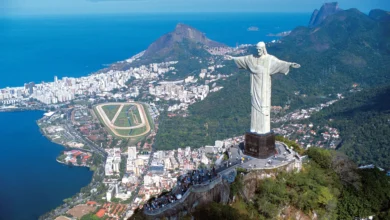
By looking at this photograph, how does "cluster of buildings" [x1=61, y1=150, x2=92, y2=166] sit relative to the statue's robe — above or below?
below

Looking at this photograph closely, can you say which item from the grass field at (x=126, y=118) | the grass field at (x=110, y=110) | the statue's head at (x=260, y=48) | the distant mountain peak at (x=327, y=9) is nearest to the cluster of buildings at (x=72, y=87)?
the grass field at (x=110, y=110)

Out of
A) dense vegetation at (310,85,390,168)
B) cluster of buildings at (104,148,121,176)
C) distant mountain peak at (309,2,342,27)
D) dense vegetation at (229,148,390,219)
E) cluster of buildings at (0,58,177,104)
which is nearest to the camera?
dense vegetation at (229,148,390,219)

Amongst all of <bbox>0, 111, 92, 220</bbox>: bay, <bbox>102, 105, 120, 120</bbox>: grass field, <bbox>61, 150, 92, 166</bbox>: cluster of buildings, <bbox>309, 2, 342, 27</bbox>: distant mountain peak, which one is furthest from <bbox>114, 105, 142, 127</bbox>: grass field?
<bbox>309, 2, 342, 27</bbox>: distant mountain peak

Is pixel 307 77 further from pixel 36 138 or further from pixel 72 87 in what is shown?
pixel 36 138

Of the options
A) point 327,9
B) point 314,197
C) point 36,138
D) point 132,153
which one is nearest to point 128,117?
point 36,138

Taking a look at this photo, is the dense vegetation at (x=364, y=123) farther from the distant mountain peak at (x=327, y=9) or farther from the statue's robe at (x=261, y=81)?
the distant mountain peak at (x=327, y=9)

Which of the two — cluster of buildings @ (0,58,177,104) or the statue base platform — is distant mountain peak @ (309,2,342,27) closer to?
cluster of buildings @ (0,58,177,104)

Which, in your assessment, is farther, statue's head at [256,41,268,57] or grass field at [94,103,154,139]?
grass field at [94,103,154,139]
